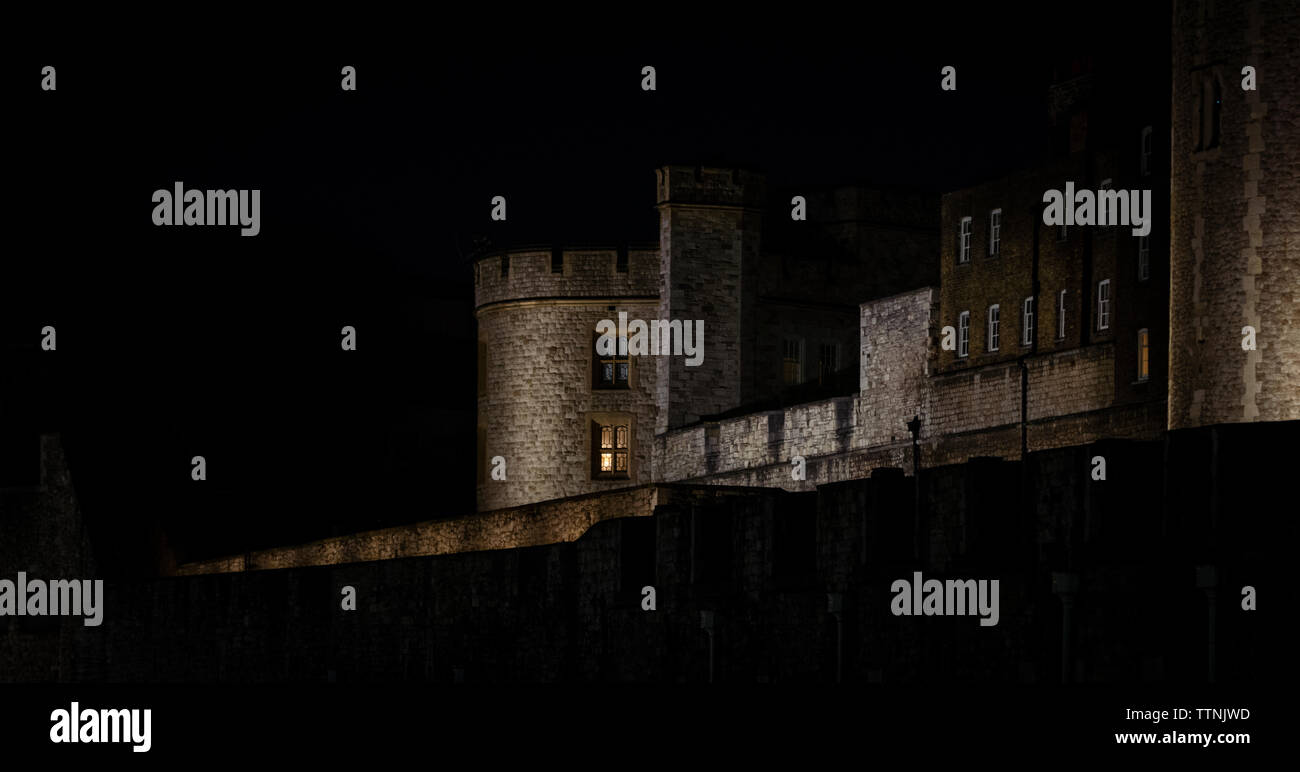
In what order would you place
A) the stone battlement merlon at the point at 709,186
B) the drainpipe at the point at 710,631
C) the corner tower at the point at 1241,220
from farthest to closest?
the stone battlement merlon at the point at 709,186, the corner tower at the point at 1241,220, the drainpipe at the point at 710,631

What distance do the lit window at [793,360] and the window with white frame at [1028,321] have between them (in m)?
9.88

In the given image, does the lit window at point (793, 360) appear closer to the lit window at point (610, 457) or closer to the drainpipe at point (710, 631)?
the lit window at point (610, 457)

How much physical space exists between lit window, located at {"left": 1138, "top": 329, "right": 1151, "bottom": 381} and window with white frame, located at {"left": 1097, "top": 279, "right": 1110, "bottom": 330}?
1445 mm

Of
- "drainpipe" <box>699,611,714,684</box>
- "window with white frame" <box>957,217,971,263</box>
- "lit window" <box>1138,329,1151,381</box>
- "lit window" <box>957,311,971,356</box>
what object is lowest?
"drainpipe" <box>699,611,714,684</box>

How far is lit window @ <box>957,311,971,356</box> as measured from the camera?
141ft

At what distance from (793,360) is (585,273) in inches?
212

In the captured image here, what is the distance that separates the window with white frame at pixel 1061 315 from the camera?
40.9 m

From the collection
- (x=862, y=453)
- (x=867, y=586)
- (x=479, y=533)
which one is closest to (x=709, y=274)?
(x=862, y=453)

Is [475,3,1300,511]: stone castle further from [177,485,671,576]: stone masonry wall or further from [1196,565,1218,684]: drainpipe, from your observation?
[177,485,671,576]: stone masonry wall

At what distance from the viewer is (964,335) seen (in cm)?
4325

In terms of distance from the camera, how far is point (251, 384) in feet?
213

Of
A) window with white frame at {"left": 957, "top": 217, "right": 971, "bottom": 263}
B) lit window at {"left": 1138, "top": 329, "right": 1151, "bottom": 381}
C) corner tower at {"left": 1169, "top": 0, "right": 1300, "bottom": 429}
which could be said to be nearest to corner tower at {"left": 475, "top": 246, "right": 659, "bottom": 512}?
window with white frame at {"left": 957, "top": 217, "right": 971, "bottom": 263}

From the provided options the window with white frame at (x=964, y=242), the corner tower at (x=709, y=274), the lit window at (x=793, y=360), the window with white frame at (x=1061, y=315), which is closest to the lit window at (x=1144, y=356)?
the window with white frame at (x=1061, y=315)
